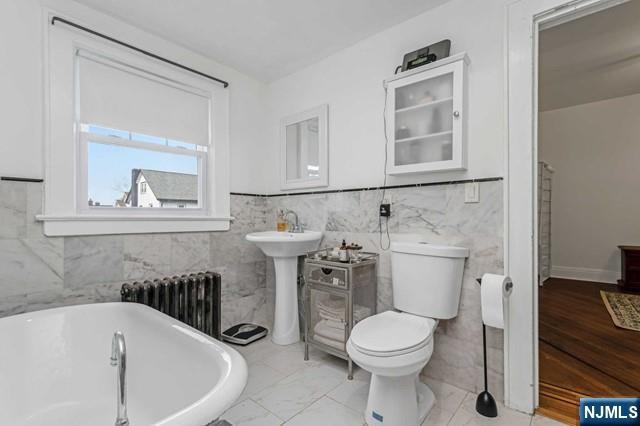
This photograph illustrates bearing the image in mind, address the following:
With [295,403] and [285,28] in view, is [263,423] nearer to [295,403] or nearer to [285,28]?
[295,403]

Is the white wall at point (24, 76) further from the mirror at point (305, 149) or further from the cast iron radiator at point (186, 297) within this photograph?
the mirror at point (305, 149)

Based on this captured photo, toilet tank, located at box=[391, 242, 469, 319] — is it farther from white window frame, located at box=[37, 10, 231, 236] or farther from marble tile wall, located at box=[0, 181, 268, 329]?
white window frame, located at box=[37, 10, 231, 236]

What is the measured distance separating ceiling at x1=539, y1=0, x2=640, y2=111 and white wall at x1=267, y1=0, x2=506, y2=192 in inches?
39.6

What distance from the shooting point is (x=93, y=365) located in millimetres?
1564

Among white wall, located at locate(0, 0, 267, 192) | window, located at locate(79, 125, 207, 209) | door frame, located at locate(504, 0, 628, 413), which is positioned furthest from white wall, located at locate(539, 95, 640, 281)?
white wall, located at locate(0, 0, 267, 192)

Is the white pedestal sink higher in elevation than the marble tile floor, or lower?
higher

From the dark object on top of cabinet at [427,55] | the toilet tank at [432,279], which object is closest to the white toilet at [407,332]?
the toilet tank at [432,279]

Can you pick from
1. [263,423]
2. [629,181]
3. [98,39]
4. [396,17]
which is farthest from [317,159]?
[629,181]

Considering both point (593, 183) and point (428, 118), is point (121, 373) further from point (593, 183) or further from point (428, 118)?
point (593, 183)

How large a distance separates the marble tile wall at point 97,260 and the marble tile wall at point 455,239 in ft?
3.75

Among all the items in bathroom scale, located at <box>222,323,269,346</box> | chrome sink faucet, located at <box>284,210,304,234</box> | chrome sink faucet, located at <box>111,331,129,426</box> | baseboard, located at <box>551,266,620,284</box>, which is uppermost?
chrome sink faucet, located at <box>284,210,304,234</box>

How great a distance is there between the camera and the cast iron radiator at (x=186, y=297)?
1963 millimetres

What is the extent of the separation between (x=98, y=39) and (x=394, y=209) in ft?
7.39

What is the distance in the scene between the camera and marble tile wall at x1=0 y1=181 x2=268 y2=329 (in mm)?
1660
